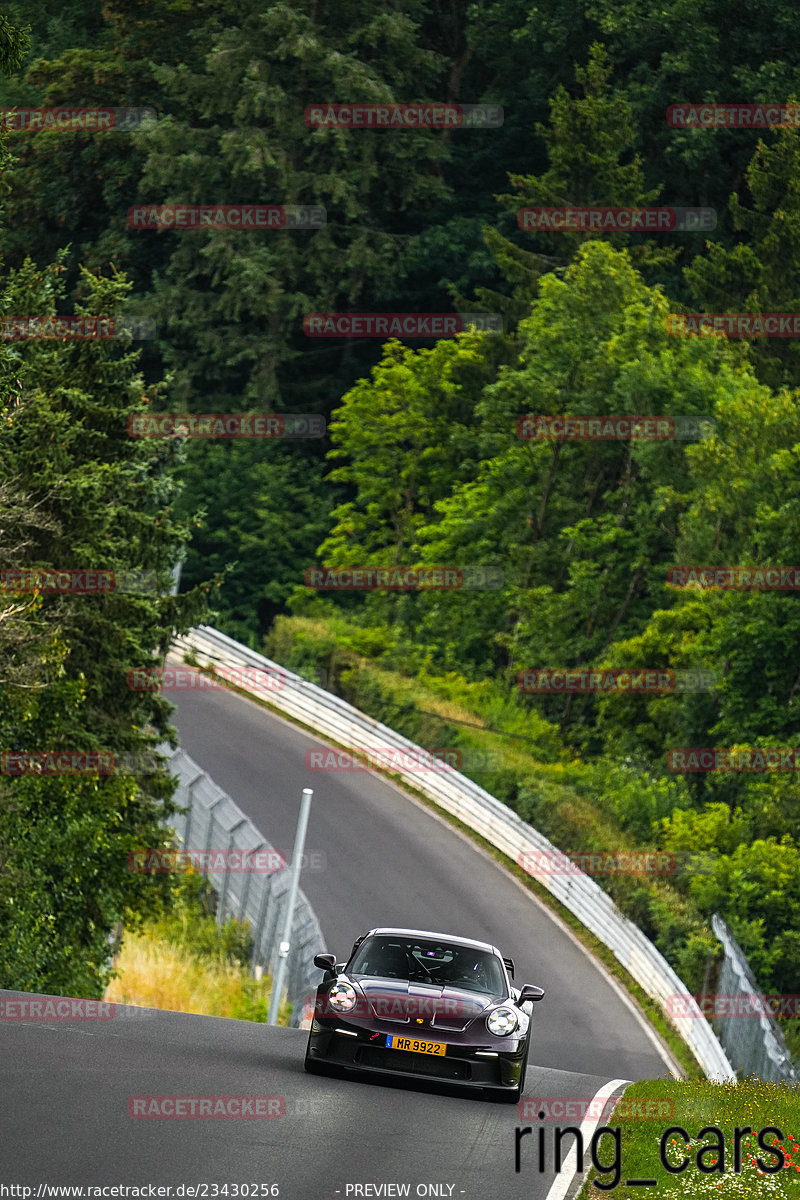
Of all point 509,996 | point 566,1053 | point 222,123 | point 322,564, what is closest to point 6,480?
point 509,996

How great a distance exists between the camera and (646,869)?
39.3 meters

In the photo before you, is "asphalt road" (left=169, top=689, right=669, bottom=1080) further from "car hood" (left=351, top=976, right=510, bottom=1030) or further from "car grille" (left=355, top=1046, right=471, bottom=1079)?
"car grille" (left=355, top=1046, right=471, bottom=1079)

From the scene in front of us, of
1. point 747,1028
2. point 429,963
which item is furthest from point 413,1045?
point 747,1028

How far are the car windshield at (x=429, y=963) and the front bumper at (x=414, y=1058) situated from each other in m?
0.77

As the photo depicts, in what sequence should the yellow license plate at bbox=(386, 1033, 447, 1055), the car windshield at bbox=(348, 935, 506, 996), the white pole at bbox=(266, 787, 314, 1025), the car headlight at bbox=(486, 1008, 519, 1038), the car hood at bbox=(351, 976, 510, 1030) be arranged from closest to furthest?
the yellow license plate at bbox=(386, 1033, 447, 1055) → the car hood at bbox=(351, 976, 510, 1030) → the car headlight at bbox=(486, 1008, 519, 1038) → the car windshield at bbox=(348, 935, 506, 996) → the white pole at bbox=(266, 787, 314, 1025)

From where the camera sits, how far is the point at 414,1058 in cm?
1324

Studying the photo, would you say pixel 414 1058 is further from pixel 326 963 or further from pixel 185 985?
pixel 185 985

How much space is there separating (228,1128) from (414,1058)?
242 centimetres

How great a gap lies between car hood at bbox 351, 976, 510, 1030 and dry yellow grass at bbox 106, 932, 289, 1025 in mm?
16534

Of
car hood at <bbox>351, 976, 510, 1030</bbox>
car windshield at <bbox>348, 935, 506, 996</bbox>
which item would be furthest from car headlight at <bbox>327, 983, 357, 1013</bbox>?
car windshield at <bbox>348, 935, 506, 996</bbox>

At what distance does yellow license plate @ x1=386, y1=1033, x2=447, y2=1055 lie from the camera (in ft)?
43.4

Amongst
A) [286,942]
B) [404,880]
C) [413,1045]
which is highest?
[413,1045]

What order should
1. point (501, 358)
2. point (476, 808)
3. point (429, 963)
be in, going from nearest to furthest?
point (429, 963)
point (476, 808)
point (501, 358)

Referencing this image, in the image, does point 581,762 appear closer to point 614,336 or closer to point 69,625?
point 614,336
